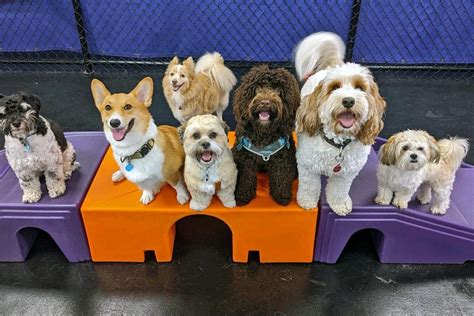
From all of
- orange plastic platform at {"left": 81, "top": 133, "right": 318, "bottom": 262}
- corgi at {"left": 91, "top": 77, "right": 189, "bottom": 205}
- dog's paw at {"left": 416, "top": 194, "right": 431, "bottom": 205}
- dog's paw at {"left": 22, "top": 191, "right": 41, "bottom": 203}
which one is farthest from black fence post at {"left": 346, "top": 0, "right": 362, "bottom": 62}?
dog's paw at {"left": 22, "top": 191, "right": 41, "bottom": 203}

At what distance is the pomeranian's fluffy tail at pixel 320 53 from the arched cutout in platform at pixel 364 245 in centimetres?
97

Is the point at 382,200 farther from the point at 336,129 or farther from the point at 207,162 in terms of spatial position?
the point at 207,162

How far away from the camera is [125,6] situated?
425cm

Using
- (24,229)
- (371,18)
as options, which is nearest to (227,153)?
(24,229)

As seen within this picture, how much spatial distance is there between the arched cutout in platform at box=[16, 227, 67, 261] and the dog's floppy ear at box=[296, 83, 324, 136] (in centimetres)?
150

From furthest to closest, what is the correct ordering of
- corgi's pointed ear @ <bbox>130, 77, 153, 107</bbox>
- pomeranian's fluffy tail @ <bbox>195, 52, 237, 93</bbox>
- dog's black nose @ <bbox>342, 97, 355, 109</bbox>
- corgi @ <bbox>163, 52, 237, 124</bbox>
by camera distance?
pomeranian's fluffy tail @ <bbox>195, 52, 237, 93</bbox>
corgi @ <bbox>163, 52, 237, 124</bbox>
corgi's pointed ear @ <bbox>130, 77, 153, 107</bbox>
dog's black nose @ <bbox>342, 97, 355, 109</bbox>

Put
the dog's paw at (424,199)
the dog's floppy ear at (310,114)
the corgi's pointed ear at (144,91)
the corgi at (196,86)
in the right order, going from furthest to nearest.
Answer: the corgi at (196,86)
the dog's paw at (424,199)
the corgi's pointed ear at (144,91)
the dog's floppy ear at (310,114)

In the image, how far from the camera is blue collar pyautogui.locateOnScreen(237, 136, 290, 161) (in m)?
1.88

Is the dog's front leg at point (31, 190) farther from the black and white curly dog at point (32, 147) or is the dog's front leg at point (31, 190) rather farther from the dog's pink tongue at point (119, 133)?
the dog's pink tongue at point (119, 133)

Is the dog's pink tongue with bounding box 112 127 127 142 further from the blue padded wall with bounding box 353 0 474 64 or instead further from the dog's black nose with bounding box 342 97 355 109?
the blue padded wall with bounding box 353 0 474 64

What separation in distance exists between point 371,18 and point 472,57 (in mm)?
1171

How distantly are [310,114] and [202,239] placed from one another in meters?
1.07

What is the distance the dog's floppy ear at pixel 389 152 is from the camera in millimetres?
1903

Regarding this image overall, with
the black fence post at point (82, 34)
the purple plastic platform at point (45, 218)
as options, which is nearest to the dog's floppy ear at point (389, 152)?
the purple plastic platform at point (45, 218)
